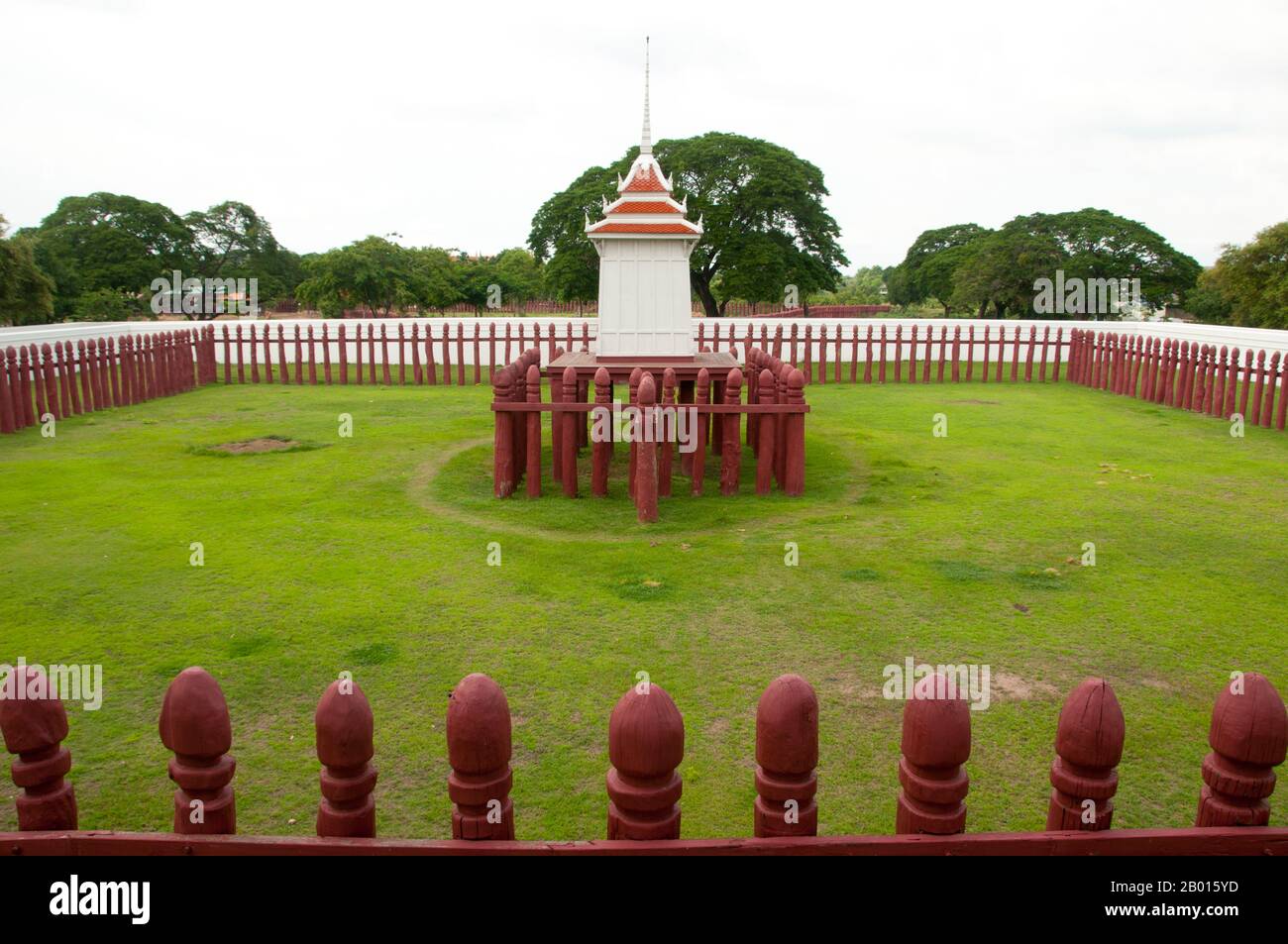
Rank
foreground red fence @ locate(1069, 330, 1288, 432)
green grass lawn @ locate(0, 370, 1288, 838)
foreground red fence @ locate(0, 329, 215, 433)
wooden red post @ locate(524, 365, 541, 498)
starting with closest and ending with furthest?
green grass lawn @ locate(0, 370, 1288, 838) → wooden red post @ locate(524, 365, 541, 498) → foreground red fence @ locate(0, 329, 215, 433) → foreground red fence @ locate(1069, 330, 1288, 432)

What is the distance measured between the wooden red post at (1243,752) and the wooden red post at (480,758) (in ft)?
6.18

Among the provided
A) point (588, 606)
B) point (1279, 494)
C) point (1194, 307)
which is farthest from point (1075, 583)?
point (1194, 307)

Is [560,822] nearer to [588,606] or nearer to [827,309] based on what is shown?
[588,606]

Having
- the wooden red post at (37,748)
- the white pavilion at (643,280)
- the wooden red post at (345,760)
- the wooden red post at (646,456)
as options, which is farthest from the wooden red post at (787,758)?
the white pavilion at (643,280)

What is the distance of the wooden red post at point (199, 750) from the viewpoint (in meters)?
2.38

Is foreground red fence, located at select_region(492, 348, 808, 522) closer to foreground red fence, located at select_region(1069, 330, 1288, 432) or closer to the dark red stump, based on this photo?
the dark red stump

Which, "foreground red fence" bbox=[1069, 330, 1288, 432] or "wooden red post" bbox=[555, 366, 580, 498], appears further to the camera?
"foreground red fence" bbox=[1069, 330, 1288, 432]

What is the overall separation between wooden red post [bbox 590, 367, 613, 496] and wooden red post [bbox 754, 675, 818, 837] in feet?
20.5

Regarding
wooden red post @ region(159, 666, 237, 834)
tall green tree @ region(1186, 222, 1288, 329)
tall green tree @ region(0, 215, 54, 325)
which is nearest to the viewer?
wooden red post @ region(159, 666, 237, 834)

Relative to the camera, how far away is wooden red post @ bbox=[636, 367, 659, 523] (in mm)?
8211

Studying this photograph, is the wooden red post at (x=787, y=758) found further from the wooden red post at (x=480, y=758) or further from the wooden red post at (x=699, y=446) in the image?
the wooden red post at (x=699, y=446)

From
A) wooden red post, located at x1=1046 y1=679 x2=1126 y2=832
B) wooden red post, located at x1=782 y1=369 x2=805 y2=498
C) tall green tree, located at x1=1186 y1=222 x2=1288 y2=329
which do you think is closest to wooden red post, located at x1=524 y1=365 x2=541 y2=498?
wooden red post, located at x1=782 y1=369 x2=805 y2=498

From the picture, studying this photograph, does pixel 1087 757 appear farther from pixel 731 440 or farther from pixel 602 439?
pixel 731 440
